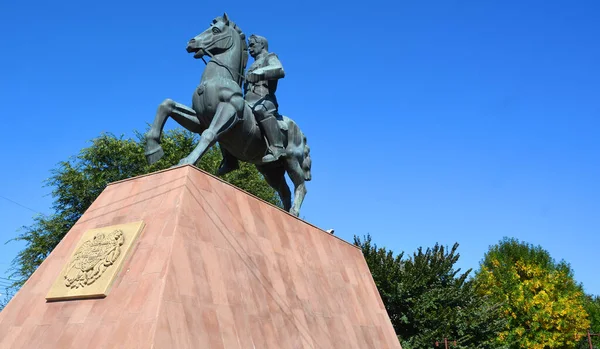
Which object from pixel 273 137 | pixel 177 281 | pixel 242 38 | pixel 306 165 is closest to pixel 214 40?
pixel 242 38

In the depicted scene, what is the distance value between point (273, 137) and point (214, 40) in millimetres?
1988

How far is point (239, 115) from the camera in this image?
8.49 meters

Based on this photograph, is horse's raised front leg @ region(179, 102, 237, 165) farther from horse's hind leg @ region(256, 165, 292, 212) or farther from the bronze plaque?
horse's hind leg @ region(256, 165, 292, 212)

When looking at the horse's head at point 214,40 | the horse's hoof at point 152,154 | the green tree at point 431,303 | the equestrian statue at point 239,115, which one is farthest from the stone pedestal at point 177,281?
the green tree at point 431,303

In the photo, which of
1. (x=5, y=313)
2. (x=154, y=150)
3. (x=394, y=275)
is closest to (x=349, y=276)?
(x=154, y=150)

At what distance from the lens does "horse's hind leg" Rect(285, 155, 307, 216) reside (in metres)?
10.2

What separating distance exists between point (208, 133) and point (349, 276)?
3687 mm

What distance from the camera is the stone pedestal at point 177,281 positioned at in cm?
531

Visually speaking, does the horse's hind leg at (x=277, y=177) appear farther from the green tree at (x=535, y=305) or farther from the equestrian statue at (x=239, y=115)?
the green tree at (x=535, y=305)

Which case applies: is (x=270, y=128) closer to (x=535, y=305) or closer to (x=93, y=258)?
(x=93, y=258)

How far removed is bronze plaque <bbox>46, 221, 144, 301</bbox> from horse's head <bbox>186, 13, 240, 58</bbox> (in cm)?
353

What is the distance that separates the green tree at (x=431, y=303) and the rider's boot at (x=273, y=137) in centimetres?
1219

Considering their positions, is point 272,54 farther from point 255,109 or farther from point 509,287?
point 509,287

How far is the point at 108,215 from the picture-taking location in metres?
6.89
